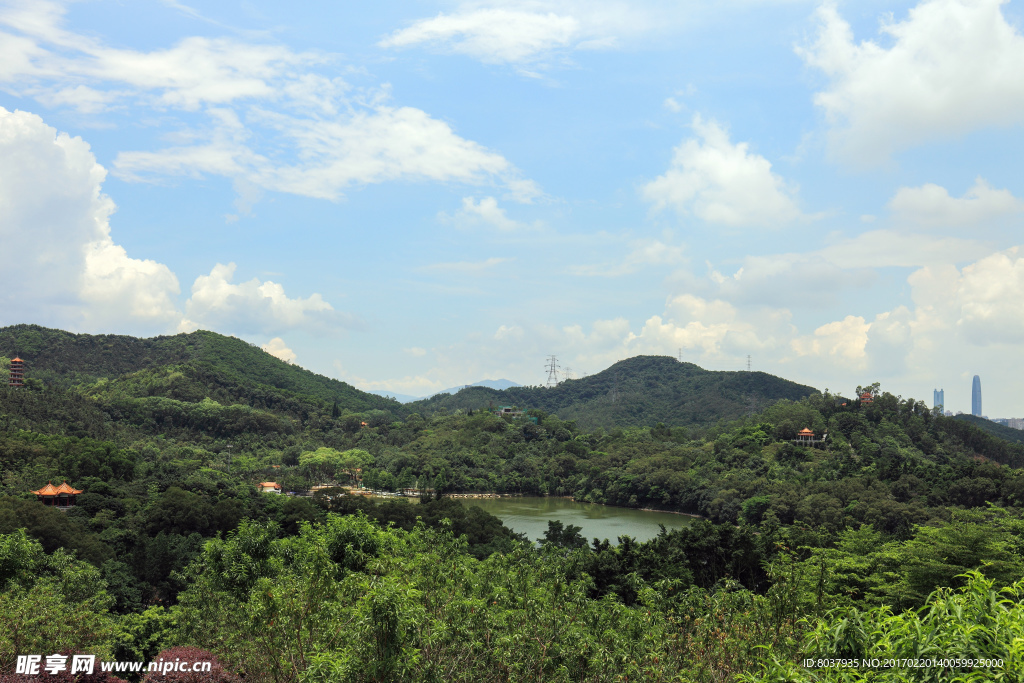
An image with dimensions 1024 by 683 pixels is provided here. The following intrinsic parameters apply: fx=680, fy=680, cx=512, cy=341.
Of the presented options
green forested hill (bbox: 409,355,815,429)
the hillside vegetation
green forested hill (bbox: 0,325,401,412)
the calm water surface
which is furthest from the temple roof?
green forested hill (bbox: 409,355,815,429)

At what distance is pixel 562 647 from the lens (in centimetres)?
880

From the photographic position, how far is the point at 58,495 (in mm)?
27781

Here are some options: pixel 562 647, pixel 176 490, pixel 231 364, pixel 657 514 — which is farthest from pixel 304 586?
pixel 231 364

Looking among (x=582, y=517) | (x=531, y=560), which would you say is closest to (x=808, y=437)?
(x=582, y=517)

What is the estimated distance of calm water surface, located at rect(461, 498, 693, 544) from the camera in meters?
39.2

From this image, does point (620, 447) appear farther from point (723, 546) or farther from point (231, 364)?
point (231, 364)

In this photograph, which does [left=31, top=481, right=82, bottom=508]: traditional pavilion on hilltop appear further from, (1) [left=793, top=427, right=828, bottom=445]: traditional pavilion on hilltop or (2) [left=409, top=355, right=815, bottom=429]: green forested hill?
(2) [left=409, top=355, right=815, bottom=429]: green forested hill

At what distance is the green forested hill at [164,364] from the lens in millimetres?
77375

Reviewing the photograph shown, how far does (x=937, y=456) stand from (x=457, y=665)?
5275 centimetres

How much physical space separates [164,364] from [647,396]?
72.4 m

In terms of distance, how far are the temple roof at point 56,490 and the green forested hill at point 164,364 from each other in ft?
154

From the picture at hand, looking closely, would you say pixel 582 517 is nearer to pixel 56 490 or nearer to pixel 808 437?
pixel 808 437

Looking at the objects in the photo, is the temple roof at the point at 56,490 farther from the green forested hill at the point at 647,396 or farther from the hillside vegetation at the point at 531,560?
the green forested hill at the point at 647,396

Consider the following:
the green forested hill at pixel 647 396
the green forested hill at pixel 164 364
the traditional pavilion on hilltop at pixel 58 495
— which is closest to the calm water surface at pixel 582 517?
the traditional pavilion on hilltop at pixel 58 495
